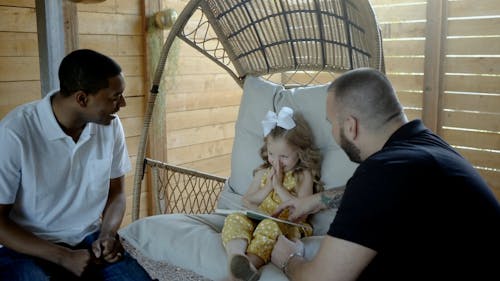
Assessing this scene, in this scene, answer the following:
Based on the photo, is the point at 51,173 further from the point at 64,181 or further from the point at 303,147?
the point at 303,147

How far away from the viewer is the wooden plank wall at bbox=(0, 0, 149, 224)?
229 cm

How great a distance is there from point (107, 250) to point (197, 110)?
191 cm

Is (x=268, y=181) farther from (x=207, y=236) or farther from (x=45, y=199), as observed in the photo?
(x=45, y=199)

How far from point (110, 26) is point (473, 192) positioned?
2216 mm

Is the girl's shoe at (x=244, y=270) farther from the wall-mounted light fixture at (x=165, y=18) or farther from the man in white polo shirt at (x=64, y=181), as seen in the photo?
the wall-mounted light fixture at (x=165, y=18)

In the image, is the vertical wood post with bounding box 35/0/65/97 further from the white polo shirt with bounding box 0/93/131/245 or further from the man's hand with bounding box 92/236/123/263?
the man's hand with bounding box 92/236/123/263

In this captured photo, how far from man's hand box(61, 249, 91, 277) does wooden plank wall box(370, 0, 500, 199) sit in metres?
2.46

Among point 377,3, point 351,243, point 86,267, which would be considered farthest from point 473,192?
point 377,3

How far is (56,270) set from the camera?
140 centimetres

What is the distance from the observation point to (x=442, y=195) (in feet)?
3.48

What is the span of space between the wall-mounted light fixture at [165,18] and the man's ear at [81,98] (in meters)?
1.53

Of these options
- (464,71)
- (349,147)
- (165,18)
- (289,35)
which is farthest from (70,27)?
(464,71)

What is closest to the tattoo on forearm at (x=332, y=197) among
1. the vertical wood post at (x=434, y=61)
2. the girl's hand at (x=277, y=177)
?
the girl's hand at (x=277, y=177)

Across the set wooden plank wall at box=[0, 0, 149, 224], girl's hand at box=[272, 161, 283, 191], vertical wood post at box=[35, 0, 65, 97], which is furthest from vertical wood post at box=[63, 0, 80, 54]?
girl's hand at box=[272, 161, 283, 191]
